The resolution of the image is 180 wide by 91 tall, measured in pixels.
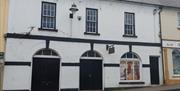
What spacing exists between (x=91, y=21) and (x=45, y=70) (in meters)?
4.89

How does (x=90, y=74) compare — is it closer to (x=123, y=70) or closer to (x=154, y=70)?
(x=123, y=70)

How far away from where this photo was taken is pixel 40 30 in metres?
17.8

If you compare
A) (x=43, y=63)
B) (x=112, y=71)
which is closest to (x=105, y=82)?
(x=112, y=71)

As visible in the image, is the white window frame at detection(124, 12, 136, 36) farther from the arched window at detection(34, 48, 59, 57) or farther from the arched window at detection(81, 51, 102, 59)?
the arched window at detection(34, 48, 59, 57)

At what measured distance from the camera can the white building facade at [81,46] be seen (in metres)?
17.2

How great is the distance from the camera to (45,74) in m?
17.8

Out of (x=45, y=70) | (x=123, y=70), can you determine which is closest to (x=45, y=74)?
(x=45, y=70)

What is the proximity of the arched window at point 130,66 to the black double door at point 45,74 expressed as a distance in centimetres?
506

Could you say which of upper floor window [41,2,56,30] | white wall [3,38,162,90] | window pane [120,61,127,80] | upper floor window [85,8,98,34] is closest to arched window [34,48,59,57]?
white wall [3,38,162,90]

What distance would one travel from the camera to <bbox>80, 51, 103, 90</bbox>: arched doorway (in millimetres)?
18844

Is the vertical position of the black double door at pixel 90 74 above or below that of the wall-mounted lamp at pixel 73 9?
below

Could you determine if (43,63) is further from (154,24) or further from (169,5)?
(169,5)

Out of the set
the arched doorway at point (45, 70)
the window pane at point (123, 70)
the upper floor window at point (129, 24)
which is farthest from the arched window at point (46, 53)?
the upper floor window at point (129, 24)

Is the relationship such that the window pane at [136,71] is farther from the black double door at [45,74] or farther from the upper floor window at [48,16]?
the upper floor window at [48,16]
